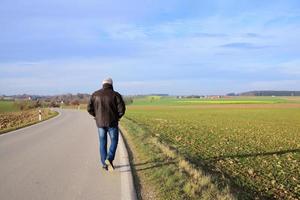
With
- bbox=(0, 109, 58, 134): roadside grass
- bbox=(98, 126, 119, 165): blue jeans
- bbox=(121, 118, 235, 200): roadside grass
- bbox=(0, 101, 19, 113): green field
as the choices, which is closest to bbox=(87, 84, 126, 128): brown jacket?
bbox=(98, 126, 119, 165): blue jeans

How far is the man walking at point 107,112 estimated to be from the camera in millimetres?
9758

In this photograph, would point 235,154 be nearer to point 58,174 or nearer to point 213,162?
point 213,162

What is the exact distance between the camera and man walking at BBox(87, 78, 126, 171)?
9758 millimetres

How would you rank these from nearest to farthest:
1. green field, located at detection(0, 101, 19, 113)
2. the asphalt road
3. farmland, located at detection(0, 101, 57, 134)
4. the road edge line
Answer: the road edge line < the asphalt road < farmland, located at detection(0, 101, 57, 134) < green field, located at detection(0, 101, 19, 113)

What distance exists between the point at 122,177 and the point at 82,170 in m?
1.27

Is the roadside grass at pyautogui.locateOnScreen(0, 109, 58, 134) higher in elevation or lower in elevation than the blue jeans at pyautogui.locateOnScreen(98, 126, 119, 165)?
lower

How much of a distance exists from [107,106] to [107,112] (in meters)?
0.13

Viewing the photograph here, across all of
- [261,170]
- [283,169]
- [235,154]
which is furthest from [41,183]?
[235,154]

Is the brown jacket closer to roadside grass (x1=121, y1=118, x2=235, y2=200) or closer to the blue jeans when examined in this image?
the blue jeans

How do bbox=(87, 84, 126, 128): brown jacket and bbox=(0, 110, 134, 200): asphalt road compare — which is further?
bbox=(87, 84, 126, 128): brown jacket

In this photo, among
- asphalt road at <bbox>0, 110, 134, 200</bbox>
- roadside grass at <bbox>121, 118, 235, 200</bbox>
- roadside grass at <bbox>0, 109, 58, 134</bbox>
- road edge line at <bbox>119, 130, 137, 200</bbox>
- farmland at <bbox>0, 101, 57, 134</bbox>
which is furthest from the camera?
farmland at <bbox>0, 101, 57, 134</bbox>

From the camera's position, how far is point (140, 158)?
473 inches

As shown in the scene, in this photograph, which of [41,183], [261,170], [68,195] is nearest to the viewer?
[68,195]

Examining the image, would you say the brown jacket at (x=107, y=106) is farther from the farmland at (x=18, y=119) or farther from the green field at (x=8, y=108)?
the green field at (x=8, y=108)
